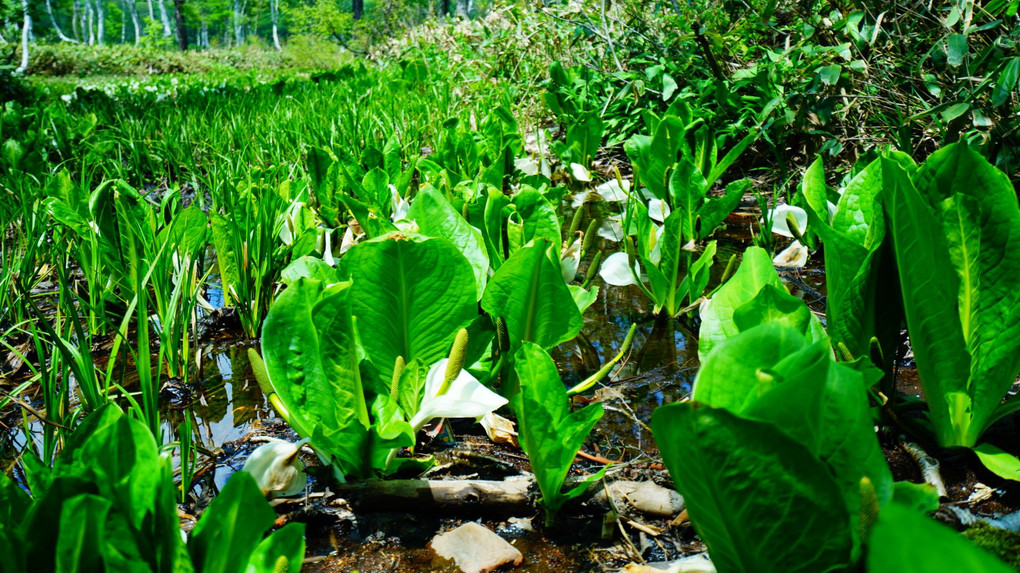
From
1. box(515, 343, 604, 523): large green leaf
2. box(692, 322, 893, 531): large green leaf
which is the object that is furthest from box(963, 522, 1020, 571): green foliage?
box(515, 343, 604, 523): large green leaf

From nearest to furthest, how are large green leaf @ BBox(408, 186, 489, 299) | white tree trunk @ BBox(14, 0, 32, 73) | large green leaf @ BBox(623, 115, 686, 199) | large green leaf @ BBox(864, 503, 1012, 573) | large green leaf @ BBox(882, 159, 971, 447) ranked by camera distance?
large green leaf @ BBox(864, 503, 1012, 573), large green leaf @ BBox(882, 159, 971, 447), large green leaf @ BBox(408, 186, 489, 299), large green leaf @ BBox(623, 115, 686, 199), white tree trunk @ BBox(14, 0, 32, 73)

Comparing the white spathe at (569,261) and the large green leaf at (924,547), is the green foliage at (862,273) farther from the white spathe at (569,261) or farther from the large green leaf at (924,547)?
the large green leaf at (924,547)

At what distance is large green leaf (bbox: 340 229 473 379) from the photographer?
1182 mm

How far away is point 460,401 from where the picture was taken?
1087mm

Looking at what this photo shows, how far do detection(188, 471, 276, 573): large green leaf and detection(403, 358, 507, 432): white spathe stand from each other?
36 centimetres

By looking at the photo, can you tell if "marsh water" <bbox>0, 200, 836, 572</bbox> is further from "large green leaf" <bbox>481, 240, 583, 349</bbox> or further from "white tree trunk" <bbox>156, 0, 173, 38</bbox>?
"white tree trunk" <bbox>156, 0, 173, 38</bbox>

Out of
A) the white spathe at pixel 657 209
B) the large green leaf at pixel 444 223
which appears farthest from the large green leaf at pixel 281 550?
the white spathe at pixel 657 209

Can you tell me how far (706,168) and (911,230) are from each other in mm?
2044

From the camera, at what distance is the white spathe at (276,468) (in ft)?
3.45

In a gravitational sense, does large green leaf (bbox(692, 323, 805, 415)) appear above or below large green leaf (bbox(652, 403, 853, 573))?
above

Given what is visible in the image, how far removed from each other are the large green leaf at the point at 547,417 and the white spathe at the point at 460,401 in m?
0.06

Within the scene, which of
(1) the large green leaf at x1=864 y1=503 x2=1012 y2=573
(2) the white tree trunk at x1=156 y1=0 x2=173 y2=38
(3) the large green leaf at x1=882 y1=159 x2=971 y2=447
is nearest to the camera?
(1) the large green leaf at x1=864 y1=503 x2=1012 y2=573

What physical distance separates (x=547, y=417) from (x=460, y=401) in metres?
0.14

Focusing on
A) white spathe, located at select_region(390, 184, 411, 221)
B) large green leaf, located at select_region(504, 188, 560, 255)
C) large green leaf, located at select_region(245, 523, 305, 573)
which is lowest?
large green leaf, located at select_region(245, 523, 305, 573)
